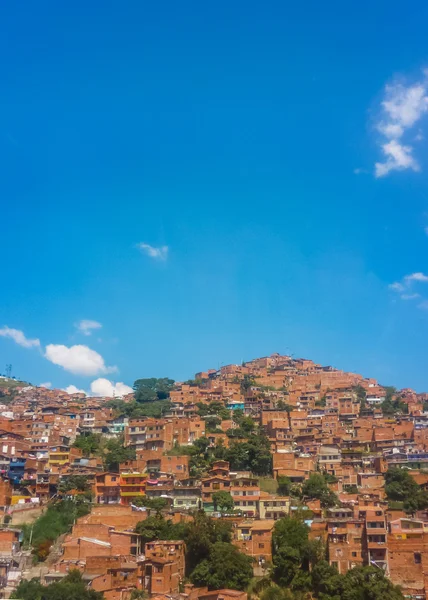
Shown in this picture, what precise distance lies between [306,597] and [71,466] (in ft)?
72.5

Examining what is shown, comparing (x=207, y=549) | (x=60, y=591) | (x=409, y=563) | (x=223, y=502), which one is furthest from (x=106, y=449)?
(x=409, y=563)

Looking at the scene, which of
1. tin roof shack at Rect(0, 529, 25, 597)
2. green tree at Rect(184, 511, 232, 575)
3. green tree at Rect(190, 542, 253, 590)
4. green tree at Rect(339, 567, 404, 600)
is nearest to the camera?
green tree at Rect(339, 567, 404, 600)

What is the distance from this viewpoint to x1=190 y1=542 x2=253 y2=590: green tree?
3153cm

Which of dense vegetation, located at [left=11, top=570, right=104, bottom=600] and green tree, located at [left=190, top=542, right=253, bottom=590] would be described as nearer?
dense vegetation, located at [left=11, top=570, right=104, bottom=600]

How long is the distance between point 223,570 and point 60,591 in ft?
26.4

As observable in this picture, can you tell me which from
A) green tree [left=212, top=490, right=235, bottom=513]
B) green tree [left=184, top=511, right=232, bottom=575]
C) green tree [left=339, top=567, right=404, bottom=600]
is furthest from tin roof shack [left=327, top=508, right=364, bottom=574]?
green tree [left=212, top=490, right=235, bottom=513]

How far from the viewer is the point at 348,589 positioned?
29.5 metres

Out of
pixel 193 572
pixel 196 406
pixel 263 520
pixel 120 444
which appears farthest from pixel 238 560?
pixel 196 406

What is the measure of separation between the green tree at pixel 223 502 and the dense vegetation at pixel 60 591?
10.8 metres

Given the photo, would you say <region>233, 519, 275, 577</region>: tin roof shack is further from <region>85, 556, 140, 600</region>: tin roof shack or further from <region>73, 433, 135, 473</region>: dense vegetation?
<region>73, 433, 135, 473</region>: dense vegetation

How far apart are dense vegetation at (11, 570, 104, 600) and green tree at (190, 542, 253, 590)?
5160 millimetres

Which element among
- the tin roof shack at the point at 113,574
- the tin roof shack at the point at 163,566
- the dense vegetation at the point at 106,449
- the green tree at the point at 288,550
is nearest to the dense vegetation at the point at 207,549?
the tin roof shack at the point at 163,566

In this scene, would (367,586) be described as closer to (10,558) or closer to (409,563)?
(409,563)

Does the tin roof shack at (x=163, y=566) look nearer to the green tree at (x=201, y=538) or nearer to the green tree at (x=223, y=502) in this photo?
the green tree at (x=201, y=538)
